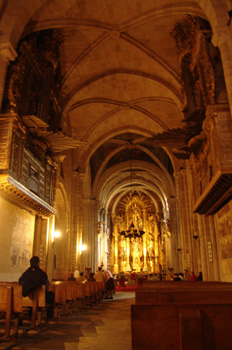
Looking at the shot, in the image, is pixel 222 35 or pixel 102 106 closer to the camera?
pixel 222 35

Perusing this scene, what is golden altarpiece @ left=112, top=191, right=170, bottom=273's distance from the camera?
30984 millimetres

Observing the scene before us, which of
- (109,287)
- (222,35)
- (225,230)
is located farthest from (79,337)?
(109,287)

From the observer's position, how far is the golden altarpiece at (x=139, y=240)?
102 ft

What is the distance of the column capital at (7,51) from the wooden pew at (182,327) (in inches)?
299

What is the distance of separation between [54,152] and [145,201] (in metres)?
23.6

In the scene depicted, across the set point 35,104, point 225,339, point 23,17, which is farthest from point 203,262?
point 23,17

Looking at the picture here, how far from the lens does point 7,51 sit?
7602 mm

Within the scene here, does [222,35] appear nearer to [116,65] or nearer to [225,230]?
[225,230]

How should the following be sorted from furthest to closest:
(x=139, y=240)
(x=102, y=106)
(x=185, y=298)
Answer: (x=139, y=240), (x=102, y=106), (x=185, y=298)

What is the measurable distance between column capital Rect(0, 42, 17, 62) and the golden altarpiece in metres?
23.8

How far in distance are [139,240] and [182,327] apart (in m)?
31.3

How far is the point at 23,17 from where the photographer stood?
8359 millimetres

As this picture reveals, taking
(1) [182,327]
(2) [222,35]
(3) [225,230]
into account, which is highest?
(2) [222,35]

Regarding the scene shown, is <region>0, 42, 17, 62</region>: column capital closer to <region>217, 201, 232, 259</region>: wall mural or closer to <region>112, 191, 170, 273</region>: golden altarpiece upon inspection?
<region>217, 201, 232, 259</region>: wall mural
